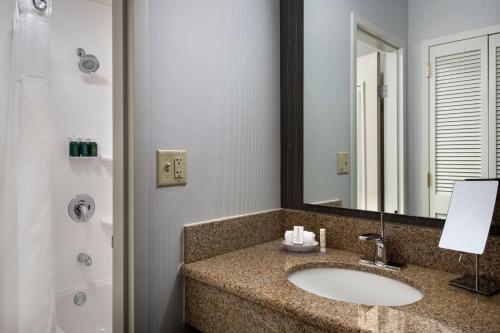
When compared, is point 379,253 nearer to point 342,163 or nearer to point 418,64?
point 342,163

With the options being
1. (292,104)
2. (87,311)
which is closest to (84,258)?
(87,311)

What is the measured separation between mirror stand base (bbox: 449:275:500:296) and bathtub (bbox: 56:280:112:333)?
2.15m

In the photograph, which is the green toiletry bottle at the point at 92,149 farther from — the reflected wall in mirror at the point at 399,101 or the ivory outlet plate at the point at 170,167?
the reflected wall in mirror at the point at 399,101

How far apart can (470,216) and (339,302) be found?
16.9 inches

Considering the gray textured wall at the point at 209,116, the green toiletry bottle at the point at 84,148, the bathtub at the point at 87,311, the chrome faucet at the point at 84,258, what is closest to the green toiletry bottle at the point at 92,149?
the green toiletry bottle at the point at 84,148

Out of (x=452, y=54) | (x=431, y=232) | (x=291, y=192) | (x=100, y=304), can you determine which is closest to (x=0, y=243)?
(x=100, y=304)

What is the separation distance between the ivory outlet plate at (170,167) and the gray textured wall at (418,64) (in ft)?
2.52

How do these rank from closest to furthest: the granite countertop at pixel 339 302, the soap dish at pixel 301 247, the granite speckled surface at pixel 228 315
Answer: the granite countertop at pixel 339 302, the granite speckled surface at pixel 228 315, the soap dish at pixel 301 247

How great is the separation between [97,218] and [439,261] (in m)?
2.08

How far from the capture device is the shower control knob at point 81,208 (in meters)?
2.23

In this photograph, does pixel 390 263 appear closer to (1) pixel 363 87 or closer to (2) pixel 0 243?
(1) pixel 363 87

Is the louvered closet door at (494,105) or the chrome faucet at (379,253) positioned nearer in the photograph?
the louvered closet door at (494,105)

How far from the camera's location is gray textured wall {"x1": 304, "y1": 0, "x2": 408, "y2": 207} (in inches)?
54.3

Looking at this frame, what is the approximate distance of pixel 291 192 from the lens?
1.54 m
